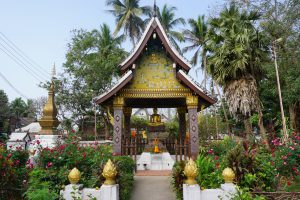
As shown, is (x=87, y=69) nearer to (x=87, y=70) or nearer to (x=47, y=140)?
(x=87, y=70)

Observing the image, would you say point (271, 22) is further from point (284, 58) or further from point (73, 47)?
point (73, 47)

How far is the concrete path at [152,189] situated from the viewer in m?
7.24

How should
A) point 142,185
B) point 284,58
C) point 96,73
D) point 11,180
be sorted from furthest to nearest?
point 96,73 < point 284,58 < point 142,185 < point 11,180

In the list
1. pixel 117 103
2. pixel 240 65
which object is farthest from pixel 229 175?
pixel 240 65

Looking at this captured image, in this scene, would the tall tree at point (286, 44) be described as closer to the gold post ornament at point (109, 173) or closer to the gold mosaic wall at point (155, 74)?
the gold mosaic wall at point (155, 74)

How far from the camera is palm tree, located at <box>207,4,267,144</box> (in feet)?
64.6

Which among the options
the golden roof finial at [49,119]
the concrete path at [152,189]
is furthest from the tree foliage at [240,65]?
the golden roof finial at [49,119]

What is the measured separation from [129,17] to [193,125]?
2745 cm

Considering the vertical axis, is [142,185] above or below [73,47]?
below

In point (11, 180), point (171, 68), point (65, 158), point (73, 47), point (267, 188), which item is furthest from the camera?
point (73, 47)

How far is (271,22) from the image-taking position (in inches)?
747

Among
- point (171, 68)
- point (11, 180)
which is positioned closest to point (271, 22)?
point (171, 68)

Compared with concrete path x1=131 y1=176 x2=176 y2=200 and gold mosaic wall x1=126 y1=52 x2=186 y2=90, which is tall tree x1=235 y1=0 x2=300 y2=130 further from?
concrete path x1=131 y1=176 x2=176 y2=200

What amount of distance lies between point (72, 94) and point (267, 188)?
30.5 m
